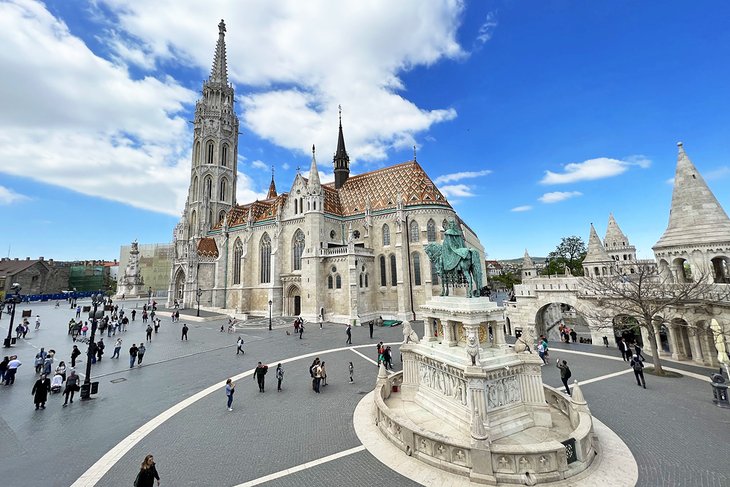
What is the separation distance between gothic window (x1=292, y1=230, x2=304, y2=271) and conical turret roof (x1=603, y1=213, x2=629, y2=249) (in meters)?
36.6

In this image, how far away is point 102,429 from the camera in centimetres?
792

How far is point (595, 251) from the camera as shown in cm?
2720

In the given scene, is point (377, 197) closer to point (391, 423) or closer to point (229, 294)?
point (229, 294)

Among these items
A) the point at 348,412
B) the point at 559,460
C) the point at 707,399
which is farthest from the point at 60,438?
the point at 707,399

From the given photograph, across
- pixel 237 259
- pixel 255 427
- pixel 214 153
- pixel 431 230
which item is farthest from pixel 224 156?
pixel 255 427

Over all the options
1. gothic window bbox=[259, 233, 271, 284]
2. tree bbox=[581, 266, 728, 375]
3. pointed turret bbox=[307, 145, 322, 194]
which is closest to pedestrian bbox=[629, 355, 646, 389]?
tree bbox=[581, 266, 728, 375]

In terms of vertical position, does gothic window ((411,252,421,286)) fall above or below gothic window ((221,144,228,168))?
below

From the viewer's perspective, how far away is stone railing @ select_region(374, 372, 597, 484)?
18.1 feet

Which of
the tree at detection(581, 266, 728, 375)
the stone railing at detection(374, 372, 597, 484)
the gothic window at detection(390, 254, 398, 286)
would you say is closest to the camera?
the stone railing at detection(374, 372, 597, 484)

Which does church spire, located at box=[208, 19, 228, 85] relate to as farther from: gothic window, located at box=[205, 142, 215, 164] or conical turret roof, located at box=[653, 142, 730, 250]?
conical turret roof, located at box=[653, 142, 730, 250]

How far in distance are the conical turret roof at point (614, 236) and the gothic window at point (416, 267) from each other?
25.8 meters

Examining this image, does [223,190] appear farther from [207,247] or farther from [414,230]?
[414,230]

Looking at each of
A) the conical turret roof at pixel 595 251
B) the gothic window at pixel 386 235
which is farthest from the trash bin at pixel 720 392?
the gothic window at pixel 386 235

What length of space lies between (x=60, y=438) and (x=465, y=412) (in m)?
10.4
